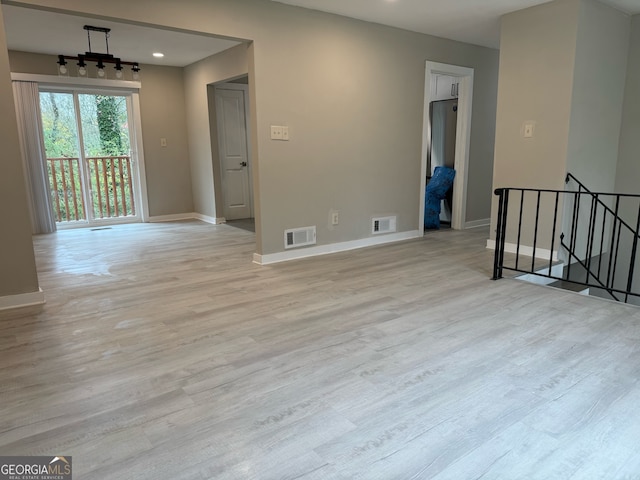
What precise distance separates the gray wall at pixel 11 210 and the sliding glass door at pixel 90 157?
3654 mm

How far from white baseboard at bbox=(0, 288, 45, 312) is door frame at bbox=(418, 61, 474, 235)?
4105 mm

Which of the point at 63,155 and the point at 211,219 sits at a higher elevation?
the point at 63,155

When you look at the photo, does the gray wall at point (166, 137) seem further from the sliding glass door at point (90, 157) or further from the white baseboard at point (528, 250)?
the white baseboard at point (528, 250)

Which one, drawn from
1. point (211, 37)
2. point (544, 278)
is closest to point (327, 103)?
point (211, 37)

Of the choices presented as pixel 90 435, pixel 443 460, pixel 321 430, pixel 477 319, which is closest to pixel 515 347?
pixel 477 319

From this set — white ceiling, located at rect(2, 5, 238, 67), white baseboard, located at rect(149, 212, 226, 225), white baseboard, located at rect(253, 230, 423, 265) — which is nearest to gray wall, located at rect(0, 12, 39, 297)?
white ceiling, located at rect(2, 5, 238, 67)

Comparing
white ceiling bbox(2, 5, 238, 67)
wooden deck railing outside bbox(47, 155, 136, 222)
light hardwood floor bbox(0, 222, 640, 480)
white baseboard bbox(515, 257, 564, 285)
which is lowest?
white baseboard bbox(515, 257, 564, 285)

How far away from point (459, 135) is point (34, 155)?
227 inches

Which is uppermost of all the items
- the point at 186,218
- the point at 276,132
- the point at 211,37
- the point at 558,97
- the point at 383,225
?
the point at 211,37

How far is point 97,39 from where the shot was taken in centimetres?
488

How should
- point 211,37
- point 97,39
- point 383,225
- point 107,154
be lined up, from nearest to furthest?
1. point 211,37
2. point 97,39
3. point 383,225
4. point 107,154

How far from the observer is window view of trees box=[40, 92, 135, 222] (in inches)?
238

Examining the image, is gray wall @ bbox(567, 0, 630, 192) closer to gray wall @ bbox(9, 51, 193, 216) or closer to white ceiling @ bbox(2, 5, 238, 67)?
white ceiling @ bbox(2, 5, 238, 67)

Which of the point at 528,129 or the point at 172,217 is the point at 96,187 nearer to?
the point at 172,217
